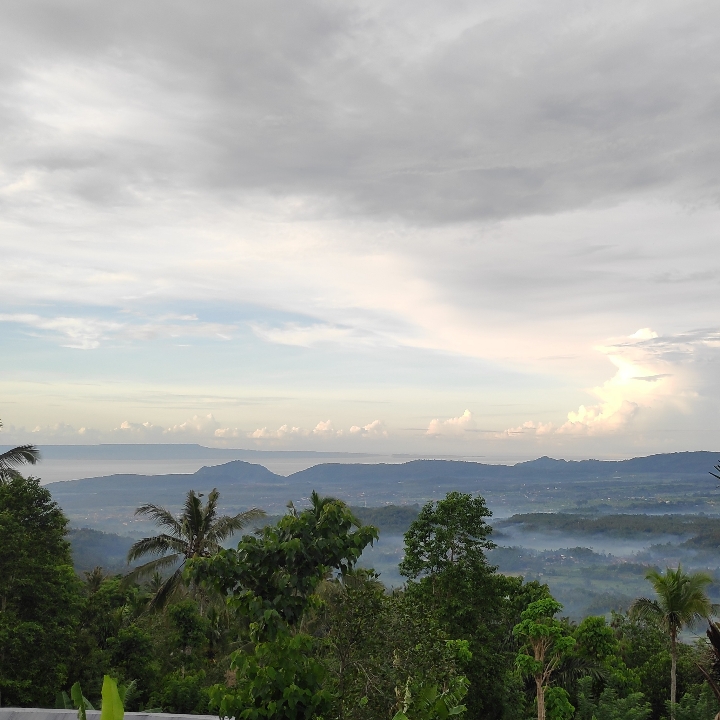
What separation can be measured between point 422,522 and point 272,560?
1306cm

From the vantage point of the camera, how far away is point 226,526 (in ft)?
96.8

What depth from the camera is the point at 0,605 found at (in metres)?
19.7

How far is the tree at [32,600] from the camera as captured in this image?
61.3 ft

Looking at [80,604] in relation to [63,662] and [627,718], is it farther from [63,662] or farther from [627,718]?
[627,718]

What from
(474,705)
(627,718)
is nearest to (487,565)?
(474,705)

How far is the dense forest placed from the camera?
970 centimetres

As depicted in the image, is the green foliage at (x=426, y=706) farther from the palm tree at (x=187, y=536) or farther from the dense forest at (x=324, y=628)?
the palm tree at (x=187, y=536)

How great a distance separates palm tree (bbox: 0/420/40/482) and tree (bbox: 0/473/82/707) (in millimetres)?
7202

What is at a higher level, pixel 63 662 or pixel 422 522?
pixel 422 522

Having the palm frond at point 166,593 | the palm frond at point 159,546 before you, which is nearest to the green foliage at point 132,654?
the palm frond at point 166,593

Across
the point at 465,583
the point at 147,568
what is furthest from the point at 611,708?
the point at 147,568

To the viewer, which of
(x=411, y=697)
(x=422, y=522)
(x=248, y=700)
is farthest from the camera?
(x=422, y=522)

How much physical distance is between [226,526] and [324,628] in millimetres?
6595

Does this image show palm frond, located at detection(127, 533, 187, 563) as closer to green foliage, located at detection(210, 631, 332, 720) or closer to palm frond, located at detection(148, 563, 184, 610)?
palm frond, located at detection(148, 563, 184, 610)
